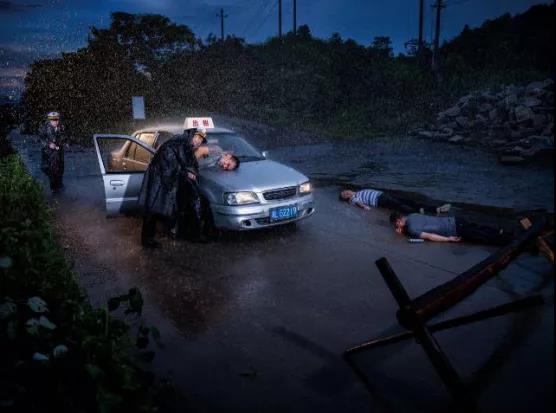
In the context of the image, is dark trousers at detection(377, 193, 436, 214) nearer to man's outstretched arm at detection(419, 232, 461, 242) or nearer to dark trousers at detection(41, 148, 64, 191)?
man's outstretched arm at detection(419, 232, 461, 242)

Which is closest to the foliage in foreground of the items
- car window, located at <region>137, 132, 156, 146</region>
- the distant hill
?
car window, located at <region>137, 132, 156, 146</region>

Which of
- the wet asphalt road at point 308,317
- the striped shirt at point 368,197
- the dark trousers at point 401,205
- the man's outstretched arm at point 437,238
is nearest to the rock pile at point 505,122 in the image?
the dark trousers at point 401,205

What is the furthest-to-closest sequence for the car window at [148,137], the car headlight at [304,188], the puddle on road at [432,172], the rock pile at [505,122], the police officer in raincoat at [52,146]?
the rock pile at [505,122], the police officer in raincoat at [52,146], the puddle on road at [432,172], the car window at [148,137], the car headlight at [304,188]

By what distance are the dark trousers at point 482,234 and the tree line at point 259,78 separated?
66.7 ft

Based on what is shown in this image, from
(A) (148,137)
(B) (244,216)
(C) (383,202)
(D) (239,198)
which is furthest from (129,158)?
(C) (383,202)

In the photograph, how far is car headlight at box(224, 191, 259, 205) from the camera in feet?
20.4

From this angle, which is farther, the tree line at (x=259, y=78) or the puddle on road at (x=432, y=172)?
the tree line at (x=259, y=78)

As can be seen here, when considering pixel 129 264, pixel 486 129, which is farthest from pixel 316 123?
pixel 129 264

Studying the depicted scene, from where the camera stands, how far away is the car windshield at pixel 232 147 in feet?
24.2

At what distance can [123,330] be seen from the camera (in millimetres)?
2068

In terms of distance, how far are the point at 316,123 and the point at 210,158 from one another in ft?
77.3

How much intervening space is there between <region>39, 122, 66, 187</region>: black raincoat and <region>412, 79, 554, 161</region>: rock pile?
46.3 ft

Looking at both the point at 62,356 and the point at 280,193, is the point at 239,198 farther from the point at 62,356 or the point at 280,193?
the point at 62,356

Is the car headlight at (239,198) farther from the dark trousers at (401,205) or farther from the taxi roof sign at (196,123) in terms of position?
the dark trousers at (401,205)
